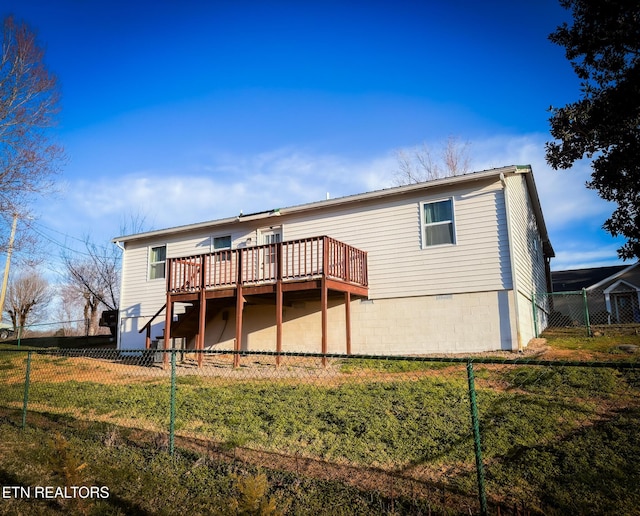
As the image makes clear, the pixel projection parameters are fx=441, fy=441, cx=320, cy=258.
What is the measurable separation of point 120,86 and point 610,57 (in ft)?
51.9

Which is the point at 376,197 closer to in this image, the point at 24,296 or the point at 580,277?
the point at 580,277

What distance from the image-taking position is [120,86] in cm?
1428

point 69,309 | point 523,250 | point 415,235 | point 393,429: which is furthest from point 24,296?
point 393,429

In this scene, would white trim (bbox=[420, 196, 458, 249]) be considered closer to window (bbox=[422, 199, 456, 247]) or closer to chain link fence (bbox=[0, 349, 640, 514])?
window (bbox=[422, 199, 456, 247])

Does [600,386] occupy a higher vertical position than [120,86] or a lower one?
lower

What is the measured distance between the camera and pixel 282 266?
1161 centimetres

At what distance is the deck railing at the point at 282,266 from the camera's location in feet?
37.4

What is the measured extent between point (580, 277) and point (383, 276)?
785 inches

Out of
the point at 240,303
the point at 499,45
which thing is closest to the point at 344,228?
the point at 240,303

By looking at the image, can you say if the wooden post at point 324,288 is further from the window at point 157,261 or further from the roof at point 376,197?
the window at point 157,261

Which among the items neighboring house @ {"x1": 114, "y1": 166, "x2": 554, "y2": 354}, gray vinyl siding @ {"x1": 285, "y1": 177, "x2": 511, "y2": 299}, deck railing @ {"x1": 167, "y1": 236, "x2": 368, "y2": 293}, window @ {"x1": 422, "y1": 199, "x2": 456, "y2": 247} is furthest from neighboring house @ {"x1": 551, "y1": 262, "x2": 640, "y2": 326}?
deck railing @ {"x1": 167, "y1": 236, "x2": 368, "y2": 293}

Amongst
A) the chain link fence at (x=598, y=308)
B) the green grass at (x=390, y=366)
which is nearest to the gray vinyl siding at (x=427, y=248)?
the green grass at (x=390, y=366)

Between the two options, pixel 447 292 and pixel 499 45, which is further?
pixel 499 45

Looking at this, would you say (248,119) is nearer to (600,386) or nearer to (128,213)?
(600,386)
